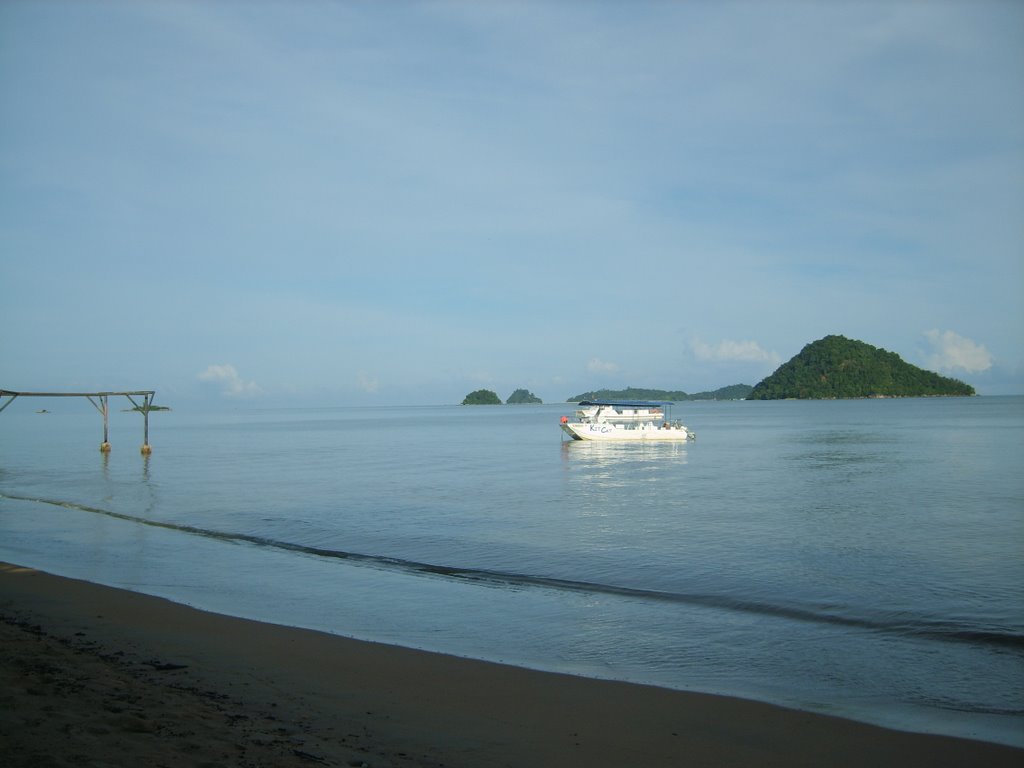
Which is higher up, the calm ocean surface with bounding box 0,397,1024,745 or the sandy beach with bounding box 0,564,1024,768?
the sandy beach with bounding box 0,564,1024,768

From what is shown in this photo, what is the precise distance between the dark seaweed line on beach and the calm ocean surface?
0.06 metres

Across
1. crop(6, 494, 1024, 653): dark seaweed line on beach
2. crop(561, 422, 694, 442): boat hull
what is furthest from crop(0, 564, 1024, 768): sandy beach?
crop(561, 422, 694, 442): boat hull

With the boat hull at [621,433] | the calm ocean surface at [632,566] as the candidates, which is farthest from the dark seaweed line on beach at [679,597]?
the boat hull at [621,433]

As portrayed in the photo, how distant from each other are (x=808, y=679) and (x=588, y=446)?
5501cm

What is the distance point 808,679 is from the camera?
8648 mm

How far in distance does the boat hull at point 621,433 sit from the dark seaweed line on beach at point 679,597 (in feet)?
154

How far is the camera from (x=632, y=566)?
51.8ft

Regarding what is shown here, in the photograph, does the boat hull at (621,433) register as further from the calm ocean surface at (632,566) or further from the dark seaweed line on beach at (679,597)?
the dark seaweed line on beach at (679,597)


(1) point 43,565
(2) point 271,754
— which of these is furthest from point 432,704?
(1) point 43,565

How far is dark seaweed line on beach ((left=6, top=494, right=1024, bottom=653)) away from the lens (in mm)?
10766

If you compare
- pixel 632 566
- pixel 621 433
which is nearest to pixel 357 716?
pixel 632 566

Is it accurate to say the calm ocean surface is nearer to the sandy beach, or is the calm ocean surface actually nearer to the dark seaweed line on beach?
the dark seaweed line on beach

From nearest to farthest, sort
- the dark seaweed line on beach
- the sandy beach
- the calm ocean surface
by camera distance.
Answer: the sandy beach → the calm ocean surface → the dark seaweed line on beach

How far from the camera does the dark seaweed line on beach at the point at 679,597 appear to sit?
10766 millimetres
